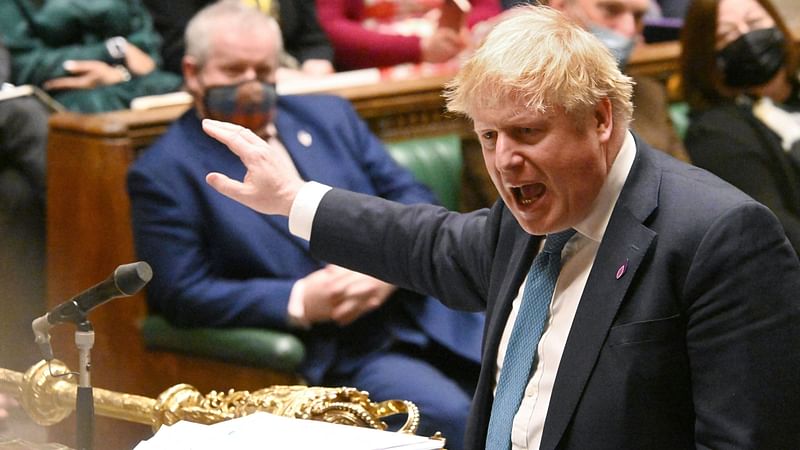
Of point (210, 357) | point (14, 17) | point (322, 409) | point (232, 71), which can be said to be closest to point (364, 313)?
point (210, 357)

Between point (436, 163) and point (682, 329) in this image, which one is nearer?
point (682, 329)

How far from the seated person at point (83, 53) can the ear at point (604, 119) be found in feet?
8.38

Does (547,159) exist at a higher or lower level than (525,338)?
higher

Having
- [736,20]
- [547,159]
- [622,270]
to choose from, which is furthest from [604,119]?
[736,20]

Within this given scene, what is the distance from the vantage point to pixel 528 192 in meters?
1.83

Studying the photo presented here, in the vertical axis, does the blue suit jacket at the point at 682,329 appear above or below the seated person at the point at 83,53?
above

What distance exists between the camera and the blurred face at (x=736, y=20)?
3.84 metres

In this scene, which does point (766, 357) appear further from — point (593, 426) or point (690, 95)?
point (690, 95)

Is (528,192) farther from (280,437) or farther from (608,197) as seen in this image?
(280,437)

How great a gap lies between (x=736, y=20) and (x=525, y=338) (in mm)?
2249

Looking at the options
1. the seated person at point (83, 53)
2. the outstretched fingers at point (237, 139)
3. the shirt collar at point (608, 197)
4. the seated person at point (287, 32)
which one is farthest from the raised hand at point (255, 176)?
the seated person at point (287, 32)

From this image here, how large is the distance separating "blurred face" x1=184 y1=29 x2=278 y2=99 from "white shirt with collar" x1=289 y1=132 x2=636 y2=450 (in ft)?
5.06

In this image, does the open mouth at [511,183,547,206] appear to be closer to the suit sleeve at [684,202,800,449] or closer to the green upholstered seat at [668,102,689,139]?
the suit sleeve at [684,202,800,449]

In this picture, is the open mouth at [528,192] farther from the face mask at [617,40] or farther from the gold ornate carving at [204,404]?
the face mask at [617,40]
